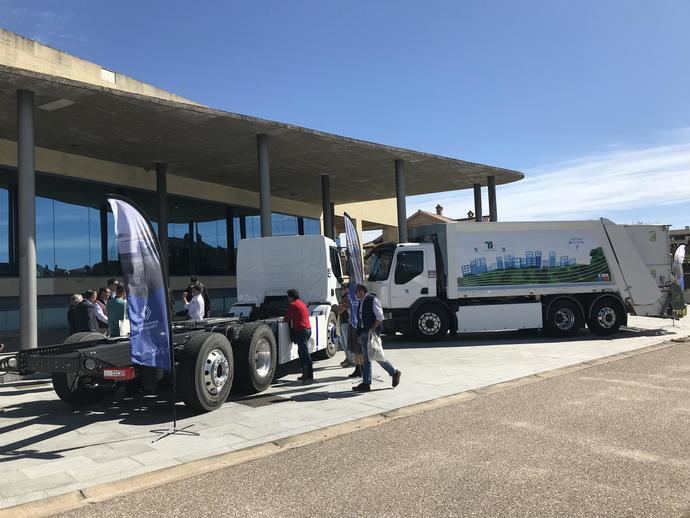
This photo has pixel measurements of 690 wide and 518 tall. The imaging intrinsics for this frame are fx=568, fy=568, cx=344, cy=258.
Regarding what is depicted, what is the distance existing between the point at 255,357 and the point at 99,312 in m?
4.54

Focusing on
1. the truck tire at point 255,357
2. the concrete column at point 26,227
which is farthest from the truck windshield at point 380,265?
the concrete column at point 26,227

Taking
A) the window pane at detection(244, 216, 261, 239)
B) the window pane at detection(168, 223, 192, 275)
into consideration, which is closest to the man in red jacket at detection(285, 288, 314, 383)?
the window pane at detection(168, 223, 192, 275)

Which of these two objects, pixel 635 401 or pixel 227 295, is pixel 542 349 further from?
pixel 227 295

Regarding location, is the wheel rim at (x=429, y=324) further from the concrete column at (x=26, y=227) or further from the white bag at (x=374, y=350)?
the concrete column at (x=26, y=227)

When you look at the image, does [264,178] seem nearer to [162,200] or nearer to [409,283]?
[162,200]

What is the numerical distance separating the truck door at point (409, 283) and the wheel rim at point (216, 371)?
7894 mm

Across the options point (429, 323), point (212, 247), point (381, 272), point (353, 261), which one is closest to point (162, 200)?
point (212, 247)

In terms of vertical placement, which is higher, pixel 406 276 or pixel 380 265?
pixel 380 265

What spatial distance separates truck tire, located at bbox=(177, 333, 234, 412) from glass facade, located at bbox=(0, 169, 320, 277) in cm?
1395

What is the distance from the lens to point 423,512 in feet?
13.8

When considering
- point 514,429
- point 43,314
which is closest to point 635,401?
point 514,429

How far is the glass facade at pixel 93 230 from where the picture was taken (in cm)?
1930

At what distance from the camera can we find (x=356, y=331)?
949 cm

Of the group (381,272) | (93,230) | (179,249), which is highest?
(93,230)
